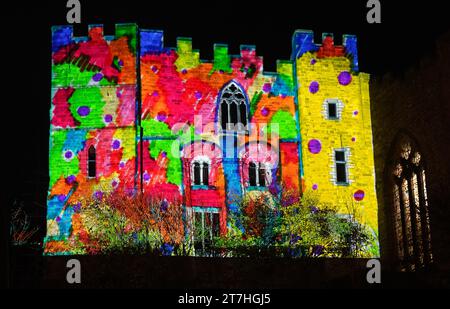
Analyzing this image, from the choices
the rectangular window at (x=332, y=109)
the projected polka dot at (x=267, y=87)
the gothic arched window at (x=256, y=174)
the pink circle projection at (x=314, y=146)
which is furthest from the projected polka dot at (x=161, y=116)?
the rectangular window at (x=332, y=109)

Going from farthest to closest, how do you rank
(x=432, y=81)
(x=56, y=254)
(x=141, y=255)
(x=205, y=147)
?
(x=205, y=147) → (x=56, y=254) → (x=432, y=81) → (x=141, y=255)

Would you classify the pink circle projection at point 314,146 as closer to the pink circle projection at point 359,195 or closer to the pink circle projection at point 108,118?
the pink circle projection at point 359,195

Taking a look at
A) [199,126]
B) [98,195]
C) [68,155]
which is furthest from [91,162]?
[199,126]

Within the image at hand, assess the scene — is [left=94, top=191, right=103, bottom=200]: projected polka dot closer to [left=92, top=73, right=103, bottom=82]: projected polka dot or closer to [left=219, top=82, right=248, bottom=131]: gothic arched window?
[left=92, top=73, right=103, bottom=82]: projected polka dot

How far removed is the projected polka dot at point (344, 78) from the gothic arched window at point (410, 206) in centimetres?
395

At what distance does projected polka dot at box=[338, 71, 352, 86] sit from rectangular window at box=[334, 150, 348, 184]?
291 centimetres

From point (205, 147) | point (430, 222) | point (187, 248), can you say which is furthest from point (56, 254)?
point (430, 222)

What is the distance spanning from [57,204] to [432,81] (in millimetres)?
14322

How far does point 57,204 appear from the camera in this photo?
29.6 metres

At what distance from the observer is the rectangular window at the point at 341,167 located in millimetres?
31516

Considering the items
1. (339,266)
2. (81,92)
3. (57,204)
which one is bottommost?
(339,266)

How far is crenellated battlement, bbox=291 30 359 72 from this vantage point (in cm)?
3262

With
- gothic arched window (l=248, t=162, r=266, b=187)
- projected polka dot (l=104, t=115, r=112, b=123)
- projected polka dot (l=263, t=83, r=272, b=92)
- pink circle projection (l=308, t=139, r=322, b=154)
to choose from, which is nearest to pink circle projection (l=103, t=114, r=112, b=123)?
projected polka dot (l=104, t=115, r=112, b=123)

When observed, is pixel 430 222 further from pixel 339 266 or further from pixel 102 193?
pixel 102 193
